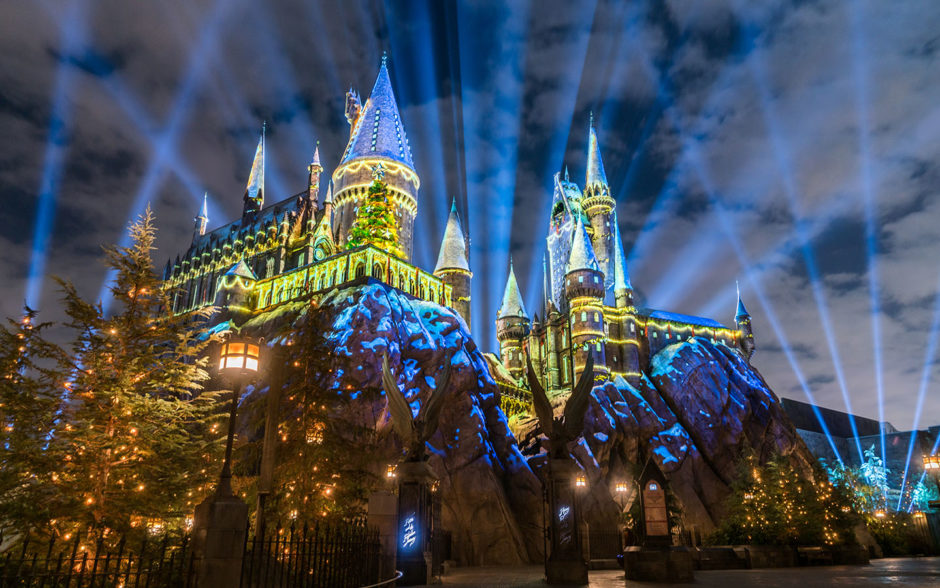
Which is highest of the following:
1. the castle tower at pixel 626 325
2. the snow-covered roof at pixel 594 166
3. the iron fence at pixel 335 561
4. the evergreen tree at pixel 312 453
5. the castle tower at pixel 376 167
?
the snow-covered roof at pixel 594 166

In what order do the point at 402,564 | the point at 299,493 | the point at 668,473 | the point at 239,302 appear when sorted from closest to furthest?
the point at 402,564 → the point at 299,493 → the point at 239,302 → the point at 668,473

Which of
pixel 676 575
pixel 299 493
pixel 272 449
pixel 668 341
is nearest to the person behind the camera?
pixel 272 449

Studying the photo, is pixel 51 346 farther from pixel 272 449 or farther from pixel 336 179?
pixel 336 179

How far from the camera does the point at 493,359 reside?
65.2 m

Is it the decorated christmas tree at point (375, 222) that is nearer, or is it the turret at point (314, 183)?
the decorated christmas tree at point (375, 222)

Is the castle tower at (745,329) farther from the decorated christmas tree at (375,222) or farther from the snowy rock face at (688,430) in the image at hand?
the decorated christmas tree at (375,222)

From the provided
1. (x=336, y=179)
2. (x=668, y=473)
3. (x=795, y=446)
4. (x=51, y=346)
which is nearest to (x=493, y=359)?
(x=668, y=473)

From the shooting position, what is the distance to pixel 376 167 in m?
62.7

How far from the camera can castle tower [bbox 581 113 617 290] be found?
7406cm

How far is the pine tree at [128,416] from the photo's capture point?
1289 cm

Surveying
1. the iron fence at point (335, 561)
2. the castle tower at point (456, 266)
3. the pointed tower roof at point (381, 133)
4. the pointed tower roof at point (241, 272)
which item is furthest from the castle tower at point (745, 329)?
the iron fence at point (335, 561)

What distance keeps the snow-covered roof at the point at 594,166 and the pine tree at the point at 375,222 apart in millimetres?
39517

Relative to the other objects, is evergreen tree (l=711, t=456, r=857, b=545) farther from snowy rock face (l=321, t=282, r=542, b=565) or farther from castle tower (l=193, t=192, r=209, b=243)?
castle tower (l=193, t=192, r=209, b=243)

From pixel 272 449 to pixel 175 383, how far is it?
12.5ft
